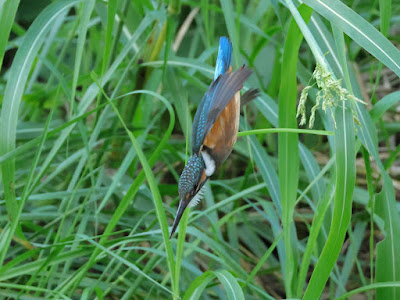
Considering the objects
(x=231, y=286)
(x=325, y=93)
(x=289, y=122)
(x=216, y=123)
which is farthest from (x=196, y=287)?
(x=325, y=93)

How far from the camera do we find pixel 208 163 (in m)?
0.73

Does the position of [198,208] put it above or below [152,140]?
below

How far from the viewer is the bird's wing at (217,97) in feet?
1.97

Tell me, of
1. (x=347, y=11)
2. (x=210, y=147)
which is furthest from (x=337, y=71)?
(x=210, y=147)

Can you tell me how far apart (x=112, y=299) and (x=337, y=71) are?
940mm

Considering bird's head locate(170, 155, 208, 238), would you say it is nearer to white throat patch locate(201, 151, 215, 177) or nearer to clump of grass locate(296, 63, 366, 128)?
white throat patch locate(201, 151, 215, 177)

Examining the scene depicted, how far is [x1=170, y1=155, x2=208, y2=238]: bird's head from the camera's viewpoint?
0.72 m

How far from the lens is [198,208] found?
193 centimetres

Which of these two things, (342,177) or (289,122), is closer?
(342,177)

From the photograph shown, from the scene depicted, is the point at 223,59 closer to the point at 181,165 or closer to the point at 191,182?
the point at 191,182

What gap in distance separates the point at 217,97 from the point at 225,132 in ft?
0.28

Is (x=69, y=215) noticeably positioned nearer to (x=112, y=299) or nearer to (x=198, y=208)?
(x=112, y=299)

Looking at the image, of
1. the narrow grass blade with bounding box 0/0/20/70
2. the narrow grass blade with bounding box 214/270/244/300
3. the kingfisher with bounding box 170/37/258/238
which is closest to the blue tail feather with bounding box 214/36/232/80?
the kingfisher with bounding box 170/37/258/238

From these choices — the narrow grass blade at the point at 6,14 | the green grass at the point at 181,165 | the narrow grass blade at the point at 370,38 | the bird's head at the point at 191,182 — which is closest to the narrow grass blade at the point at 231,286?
the green grass at the point at 181,165
